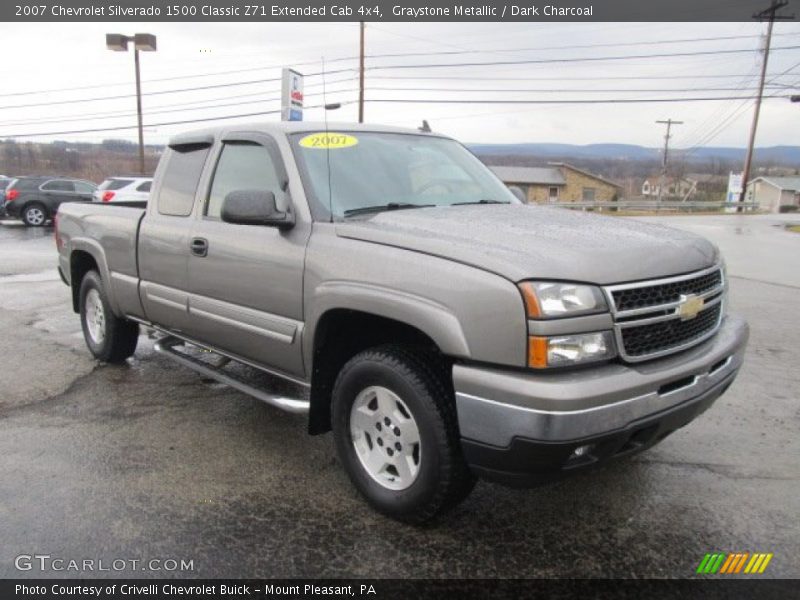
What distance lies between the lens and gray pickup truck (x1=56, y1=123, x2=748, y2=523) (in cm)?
248

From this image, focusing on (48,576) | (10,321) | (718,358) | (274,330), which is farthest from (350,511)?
(10,321)

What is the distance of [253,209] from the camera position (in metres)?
3.25

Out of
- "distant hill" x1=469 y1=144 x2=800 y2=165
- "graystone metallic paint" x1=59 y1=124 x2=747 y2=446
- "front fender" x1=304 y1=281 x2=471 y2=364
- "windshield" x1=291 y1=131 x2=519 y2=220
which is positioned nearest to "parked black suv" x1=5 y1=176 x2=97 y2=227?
"graystone metallic paint" x1=59 y1=124 x2=747 y2=446

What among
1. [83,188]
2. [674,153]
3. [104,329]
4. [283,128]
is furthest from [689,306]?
[674,153]

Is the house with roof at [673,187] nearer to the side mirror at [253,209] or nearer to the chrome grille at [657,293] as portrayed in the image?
the chrome grille at [657,293]

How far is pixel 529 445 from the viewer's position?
2.43 meters

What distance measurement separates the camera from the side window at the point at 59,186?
2050 centimetres

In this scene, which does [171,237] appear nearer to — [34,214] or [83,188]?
[34,214]

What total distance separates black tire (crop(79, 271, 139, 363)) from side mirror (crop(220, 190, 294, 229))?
8.63 feet

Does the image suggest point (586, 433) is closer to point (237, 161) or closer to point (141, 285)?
point (237, 161)

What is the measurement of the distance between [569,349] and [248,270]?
6.47ft

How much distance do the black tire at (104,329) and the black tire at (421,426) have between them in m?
3.13

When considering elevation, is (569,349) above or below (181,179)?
below

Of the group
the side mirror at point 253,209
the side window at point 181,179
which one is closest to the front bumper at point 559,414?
the side mirror at point 253,209
